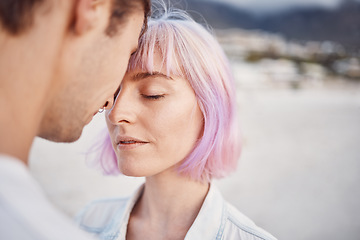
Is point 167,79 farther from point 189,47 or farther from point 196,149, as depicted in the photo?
point 196,149

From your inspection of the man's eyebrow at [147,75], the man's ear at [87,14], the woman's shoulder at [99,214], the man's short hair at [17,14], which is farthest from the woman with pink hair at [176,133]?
the man's short hair at [17,14]

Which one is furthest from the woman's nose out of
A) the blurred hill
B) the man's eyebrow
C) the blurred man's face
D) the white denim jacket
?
the blurred hill

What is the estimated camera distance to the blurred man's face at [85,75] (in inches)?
40.3

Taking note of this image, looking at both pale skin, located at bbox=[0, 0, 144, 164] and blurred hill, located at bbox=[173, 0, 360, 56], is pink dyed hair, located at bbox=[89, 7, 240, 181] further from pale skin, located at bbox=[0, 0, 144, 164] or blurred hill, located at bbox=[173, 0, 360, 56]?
blurred hill, located at bbox=[173, 0, 360, 56]

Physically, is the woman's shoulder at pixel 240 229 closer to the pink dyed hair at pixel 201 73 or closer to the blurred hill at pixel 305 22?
the pink dyed hair at pixel 201 73

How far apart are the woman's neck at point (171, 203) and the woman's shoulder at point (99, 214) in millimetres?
296

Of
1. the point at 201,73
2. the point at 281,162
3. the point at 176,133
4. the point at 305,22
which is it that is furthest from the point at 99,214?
the point at 305,22

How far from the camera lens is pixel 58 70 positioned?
0.99m

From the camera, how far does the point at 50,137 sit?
113 centimetres

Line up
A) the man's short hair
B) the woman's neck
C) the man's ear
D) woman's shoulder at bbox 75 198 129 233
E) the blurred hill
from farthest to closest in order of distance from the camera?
the blurred hill < woman's shoulder at bbox 75 198 129 233 < the woman's neck < the man's ear < the man's short hair

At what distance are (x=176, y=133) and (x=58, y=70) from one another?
838mm

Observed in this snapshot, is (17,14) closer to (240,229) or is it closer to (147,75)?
(147,75)

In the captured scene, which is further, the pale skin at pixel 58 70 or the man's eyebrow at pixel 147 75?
the man's eyebrow at pixel 147 75

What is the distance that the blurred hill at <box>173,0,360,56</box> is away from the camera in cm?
5183
